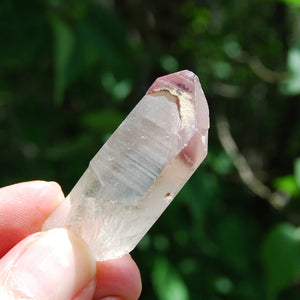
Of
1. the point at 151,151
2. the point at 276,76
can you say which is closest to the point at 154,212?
the point at 151,151

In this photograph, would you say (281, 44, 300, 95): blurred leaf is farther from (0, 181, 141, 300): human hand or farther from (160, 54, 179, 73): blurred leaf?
(0, 181, 141, 300): human hand

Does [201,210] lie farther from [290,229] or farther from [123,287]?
[123,287]

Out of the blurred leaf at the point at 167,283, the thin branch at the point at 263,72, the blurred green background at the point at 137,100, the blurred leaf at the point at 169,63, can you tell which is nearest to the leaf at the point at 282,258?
the blurred green background at the point at 137,100

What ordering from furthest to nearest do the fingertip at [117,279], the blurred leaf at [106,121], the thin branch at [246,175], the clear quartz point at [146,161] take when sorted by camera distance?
the thin branch at [246,175] < the blurred leaf at [106,121] < the fingertip at [117,279] < the clear quartz point at [146,161]

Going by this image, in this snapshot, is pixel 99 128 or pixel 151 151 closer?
pixel 151 151

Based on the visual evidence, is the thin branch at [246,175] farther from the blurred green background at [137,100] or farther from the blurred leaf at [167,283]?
the blurred leaf at [167,283]

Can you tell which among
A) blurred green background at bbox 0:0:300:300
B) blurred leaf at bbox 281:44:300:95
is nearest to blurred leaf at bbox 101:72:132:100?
blurred green background at bbox 0:0:300:300
